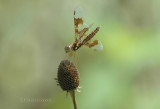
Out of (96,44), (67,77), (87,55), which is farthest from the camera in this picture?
(87,55)

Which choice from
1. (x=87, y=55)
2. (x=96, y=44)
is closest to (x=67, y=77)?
(x=96, y=44)

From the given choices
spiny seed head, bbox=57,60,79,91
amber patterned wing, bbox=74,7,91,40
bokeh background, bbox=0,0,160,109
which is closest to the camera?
spiny seed head, bbox=57,60,79,91

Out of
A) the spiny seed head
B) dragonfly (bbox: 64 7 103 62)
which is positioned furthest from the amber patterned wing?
the spiny seed head

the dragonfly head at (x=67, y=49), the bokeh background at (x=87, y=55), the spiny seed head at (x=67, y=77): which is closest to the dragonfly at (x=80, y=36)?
the dragonfly head at (x=67, y=49)

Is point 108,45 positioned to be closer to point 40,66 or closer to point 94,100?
point 94,100

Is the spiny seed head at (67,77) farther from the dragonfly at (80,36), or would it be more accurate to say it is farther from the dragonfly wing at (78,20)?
the dragonfly wing at (78,20)

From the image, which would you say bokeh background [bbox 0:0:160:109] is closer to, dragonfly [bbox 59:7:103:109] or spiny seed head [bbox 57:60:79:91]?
dragonfly [bbox 59:7:103:109]

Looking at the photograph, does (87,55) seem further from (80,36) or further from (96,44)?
(96,44)
